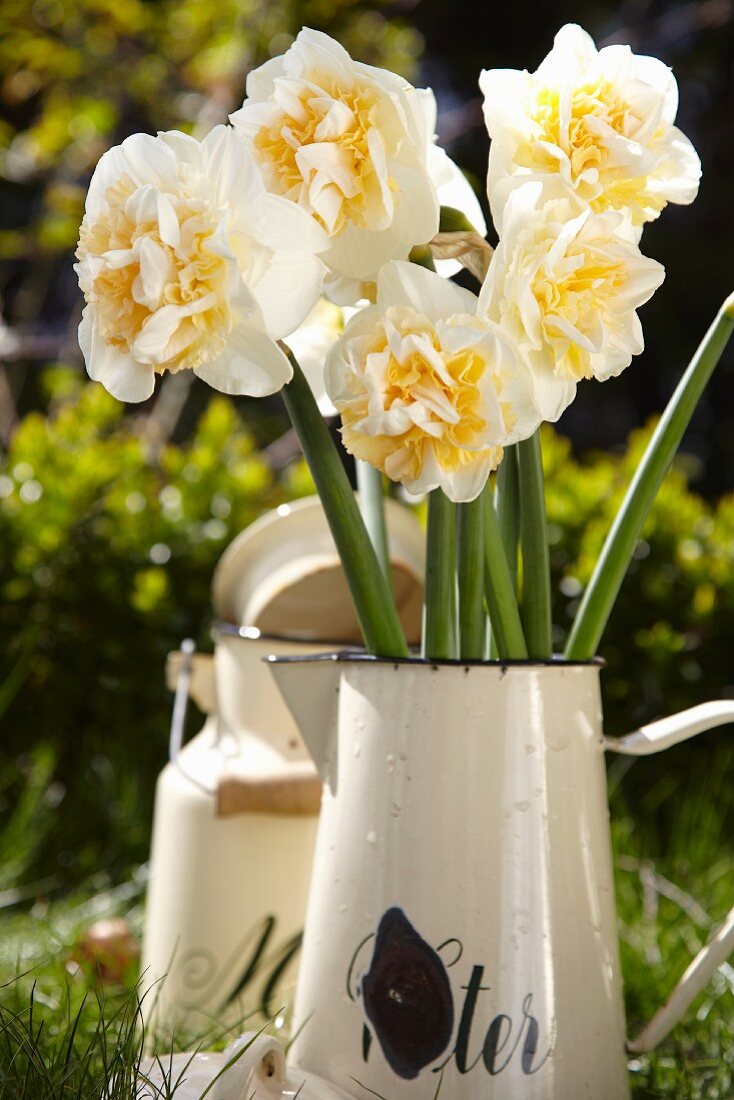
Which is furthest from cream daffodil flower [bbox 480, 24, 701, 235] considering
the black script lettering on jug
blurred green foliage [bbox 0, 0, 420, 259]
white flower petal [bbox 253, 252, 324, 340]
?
blurred green foliage [bbox 0, 0, 420, 259]

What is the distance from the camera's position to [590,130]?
56cm

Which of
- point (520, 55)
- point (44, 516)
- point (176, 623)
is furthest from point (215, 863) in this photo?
point (520, 55)

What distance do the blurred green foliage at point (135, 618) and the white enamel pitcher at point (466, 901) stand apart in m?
0.88

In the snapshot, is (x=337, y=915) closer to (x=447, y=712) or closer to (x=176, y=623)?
Result: (x=447, y=712)

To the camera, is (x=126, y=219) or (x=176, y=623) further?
(x=176, y=623)

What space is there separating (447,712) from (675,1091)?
0.36 meters

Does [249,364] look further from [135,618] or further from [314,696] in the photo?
[135,618]

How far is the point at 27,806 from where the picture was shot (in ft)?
4.99

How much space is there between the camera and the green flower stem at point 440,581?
659mm

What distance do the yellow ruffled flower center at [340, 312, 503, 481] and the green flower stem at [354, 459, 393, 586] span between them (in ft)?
0.70

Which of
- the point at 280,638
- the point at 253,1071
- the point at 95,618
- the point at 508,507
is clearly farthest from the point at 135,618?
the point at 253,1071

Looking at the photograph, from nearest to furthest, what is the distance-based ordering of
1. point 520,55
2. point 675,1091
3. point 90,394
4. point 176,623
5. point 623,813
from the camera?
1. point 675,1091
2. point 623,813
3. point 176,623
4. point 90,394
5. point 520,55

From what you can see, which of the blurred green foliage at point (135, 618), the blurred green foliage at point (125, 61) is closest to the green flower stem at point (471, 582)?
the blurred green foliage at point (135, 618)

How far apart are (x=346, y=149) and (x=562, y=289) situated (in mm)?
130
